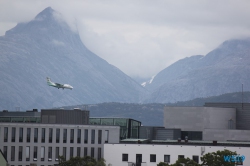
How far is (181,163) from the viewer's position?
12406cm

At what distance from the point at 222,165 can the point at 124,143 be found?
1306 inches

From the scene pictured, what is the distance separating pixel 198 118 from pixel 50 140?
52.8 m

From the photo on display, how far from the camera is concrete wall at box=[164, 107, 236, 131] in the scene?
194625 mm

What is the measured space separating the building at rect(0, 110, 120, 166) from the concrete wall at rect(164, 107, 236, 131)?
42869mm

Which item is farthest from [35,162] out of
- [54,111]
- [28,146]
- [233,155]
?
[233,155]

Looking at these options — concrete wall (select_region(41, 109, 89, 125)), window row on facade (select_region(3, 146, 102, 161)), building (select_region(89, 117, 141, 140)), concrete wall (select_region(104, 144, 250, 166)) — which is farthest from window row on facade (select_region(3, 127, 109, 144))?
building (select_region(89, 117, 141, 140))

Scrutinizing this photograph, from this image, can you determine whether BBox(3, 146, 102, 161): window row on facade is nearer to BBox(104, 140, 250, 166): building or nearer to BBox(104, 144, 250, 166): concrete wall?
BBox(104, 144, 250, 166): concrete wall

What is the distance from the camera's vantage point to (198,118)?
195500mm

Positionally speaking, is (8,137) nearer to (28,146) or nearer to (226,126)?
(28,146)

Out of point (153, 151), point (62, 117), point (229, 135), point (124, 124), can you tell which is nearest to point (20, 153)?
point (62, 117)

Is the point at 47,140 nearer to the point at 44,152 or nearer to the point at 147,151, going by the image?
the point at 44,152

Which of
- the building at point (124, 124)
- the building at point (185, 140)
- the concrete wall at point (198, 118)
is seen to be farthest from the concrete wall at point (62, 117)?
the concrete wall at point (198, 118)

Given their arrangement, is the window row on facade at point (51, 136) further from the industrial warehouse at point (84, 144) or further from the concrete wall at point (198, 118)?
the concrete wall at point (198, 118)

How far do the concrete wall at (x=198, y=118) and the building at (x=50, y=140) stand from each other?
42.9 metres
